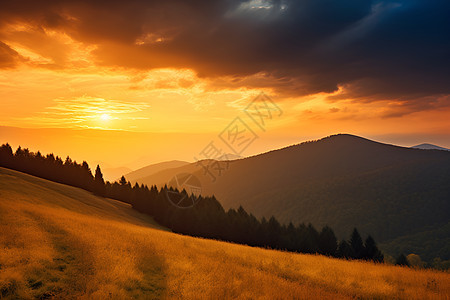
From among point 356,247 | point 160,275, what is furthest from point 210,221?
point 160,275

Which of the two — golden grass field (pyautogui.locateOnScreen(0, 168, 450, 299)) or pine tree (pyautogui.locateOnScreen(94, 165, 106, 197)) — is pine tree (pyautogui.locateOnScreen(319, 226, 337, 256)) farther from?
pine tree (pyautogui.locateOnScreen(94, 165, 106, 197))

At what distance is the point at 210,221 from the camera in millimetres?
59875

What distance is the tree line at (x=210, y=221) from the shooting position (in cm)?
5709

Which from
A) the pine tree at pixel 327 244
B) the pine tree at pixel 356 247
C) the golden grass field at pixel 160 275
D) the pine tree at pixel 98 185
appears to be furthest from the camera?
the pine tree at pixel 98 185

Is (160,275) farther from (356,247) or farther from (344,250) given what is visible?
(356,247)

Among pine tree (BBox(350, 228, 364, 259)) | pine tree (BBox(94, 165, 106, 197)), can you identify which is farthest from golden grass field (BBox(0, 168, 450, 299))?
pine tree (BBox(94, 165, 106, 197))

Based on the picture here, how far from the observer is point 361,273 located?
46.1 feet

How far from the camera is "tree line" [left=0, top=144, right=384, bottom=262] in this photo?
57.1m

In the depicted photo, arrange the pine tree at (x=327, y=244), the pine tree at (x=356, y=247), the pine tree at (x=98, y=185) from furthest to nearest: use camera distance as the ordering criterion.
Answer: the pine tree at (x=98, y=185)
the pine tree at (x=327, y=244)
the pine tree at (x=356, y=247)

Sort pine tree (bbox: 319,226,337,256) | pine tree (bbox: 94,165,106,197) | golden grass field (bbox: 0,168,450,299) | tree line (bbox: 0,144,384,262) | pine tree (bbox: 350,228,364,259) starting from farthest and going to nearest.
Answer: pine tree (bbox: 94,165,106,197)
pine tree (bbox: 319,226,337,256)
tree line (bbox: 0,144,384,262)
pine tree (bbox: 350,228,364,259)
golden grass field (bbox: 0,168,450,299)

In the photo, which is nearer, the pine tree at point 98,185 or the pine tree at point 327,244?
the pine tree at point 327,244

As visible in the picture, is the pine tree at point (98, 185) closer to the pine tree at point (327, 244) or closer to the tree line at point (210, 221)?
the tree line at point (210, 221)

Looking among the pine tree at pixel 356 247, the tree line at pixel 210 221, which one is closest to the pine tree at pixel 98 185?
the tree line at pixel 210 221

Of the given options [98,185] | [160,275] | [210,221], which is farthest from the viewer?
[98,185]
